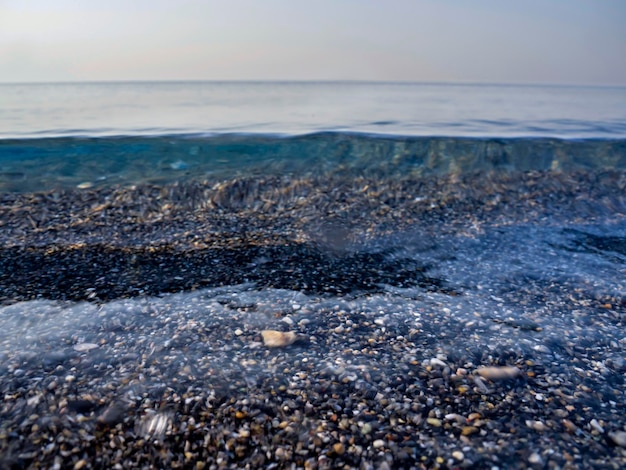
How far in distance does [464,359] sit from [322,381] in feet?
3.14

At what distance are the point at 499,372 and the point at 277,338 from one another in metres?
1.43

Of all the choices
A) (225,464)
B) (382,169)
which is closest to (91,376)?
(225,464)

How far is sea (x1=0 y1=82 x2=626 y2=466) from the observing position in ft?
9.93

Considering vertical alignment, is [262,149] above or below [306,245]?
above

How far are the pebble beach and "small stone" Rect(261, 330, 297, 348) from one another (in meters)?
0.02

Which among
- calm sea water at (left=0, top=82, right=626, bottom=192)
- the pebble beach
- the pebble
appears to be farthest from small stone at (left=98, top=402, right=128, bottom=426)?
calm sea water at (left=0, top=82, right=626, bottom=192)

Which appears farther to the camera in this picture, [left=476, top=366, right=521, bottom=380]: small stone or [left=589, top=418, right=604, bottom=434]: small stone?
[left=476, top=366, right=521, bottom=380]: small stone

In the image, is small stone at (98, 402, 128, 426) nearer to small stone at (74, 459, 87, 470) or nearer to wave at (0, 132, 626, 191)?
small stone at (74, 459, 87, 470)

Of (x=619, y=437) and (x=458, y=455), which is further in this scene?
(x=619, y=437)

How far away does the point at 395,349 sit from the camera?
2988 millimetres

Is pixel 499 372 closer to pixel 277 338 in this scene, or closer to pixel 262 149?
pixel 277 338

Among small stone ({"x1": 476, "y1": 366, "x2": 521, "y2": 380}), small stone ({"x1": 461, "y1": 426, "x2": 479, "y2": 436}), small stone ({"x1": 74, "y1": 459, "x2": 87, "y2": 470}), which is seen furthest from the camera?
small stone ({"x1": 476, "y1": 366, "x2": 521, "y2": 380})

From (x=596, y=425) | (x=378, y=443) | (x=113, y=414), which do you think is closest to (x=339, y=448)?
(x=378, y=443)

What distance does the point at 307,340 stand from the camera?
308 cm
